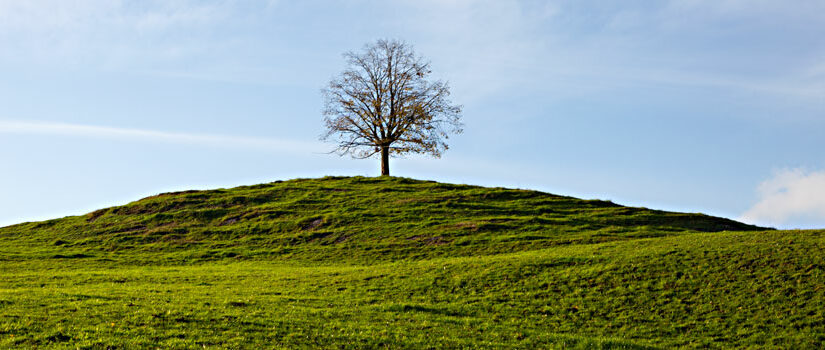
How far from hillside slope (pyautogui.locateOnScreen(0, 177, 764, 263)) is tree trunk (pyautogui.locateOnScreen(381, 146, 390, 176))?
7415 millimetres

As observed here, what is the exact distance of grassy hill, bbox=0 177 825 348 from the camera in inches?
856

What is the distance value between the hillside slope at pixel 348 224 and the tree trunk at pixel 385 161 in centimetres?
741

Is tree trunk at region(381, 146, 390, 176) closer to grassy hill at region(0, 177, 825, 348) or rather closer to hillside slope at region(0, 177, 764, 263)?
hillside slope at region(0, 177, 764, 263)

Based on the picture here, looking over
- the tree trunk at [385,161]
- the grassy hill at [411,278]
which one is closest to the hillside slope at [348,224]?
the grassy hill at [411,278]

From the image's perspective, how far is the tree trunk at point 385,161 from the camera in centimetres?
7962

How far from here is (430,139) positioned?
3140 inches

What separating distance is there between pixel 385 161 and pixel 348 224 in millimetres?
26425

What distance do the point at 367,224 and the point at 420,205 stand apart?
7.41 metres

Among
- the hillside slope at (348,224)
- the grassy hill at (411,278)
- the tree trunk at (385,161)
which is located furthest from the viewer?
the tree trunk at (385,161)

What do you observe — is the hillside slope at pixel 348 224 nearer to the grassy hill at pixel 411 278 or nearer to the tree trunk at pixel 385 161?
the grassy hill at pixel 411 278

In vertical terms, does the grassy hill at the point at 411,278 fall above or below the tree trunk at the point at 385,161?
below

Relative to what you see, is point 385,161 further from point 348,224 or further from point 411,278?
point 411,278

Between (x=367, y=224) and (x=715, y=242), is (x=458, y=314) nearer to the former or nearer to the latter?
(x=715, y=242)

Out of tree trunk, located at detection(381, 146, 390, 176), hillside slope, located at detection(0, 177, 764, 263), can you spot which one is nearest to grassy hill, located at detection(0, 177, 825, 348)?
hillside slope, located at detection(0, 177, 764, 263)
